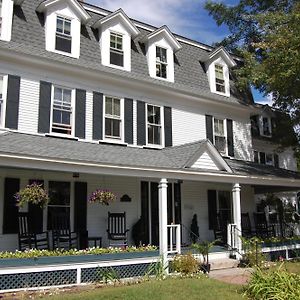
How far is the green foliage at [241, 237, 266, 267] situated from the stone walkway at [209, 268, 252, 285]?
450mm

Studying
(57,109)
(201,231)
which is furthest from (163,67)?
(201,231)

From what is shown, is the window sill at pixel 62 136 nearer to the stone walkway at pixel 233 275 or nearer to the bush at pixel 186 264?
the bush at pixel 186 264

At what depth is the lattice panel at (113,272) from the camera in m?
10.9

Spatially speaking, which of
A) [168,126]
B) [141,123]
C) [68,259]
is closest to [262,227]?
[168,126]

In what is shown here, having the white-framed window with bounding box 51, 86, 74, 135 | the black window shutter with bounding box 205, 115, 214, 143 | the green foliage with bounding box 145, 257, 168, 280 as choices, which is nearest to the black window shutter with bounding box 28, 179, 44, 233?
the white-framed window with bounding box 51, 86, 74, 135

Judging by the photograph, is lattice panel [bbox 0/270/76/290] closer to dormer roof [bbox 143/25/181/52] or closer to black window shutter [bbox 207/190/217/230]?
black window shutter [bbox 207/190/217/230]

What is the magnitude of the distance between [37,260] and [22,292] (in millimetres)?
820

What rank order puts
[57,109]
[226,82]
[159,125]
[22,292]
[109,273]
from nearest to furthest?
[22,292], [109,273], [57,109], [159,125], [226,82]

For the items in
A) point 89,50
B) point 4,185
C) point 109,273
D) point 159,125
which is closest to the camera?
point 109,273

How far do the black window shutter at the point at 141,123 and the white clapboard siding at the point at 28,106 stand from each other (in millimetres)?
3975

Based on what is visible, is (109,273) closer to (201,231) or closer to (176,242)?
(176,242)

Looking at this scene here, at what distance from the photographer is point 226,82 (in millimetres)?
19203

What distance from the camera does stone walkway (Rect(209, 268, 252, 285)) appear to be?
11.2 m

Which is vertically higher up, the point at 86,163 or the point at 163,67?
the point at 163,67
